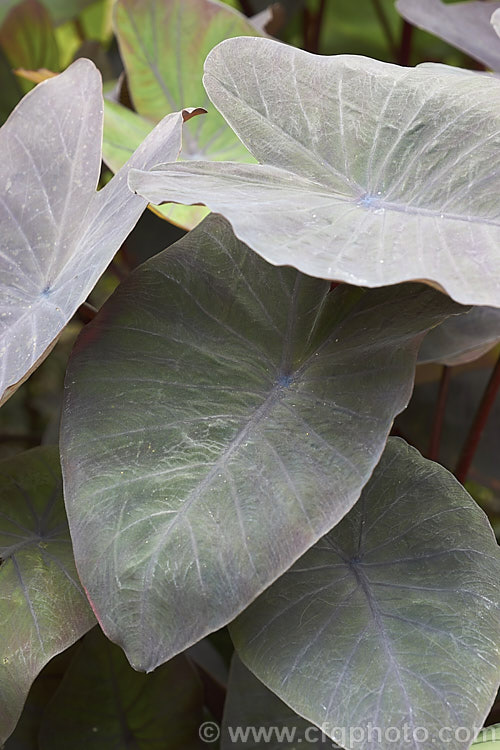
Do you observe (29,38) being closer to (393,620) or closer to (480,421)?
(480,421)

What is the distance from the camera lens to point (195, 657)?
85 cm

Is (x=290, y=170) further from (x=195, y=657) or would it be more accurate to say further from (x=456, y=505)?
(x=195, y=657)

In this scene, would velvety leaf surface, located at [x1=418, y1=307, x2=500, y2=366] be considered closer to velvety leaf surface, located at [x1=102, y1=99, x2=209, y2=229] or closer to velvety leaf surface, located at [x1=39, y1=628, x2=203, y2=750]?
velvety leaf surface, located at [x1=102, y1=99, x2=209, y2=229]

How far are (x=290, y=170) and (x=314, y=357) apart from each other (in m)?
0.14

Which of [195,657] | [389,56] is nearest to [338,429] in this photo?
[195,657]

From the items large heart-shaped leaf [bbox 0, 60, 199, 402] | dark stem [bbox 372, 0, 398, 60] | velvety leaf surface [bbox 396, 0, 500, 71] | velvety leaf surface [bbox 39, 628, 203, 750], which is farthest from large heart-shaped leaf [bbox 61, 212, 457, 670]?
dark stem [bbox 372, 0, 398, 60]

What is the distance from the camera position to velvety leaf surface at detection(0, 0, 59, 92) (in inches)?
49.0

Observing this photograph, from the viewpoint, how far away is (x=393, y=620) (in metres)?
0.54

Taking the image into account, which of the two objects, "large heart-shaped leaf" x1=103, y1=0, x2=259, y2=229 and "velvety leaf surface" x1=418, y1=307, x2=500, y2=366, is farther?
"large heart-shaped leaf" x1=103, y1=0, x2=259, y2=229

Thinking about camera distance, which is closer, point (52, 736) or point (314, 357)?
point (314, 357)

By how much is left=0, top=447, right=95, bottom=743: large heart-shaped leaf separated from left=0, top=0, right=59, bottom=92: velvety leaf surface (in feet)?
2.83

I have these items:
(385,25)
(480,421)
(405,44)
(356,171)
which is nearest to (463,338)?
(480,421)

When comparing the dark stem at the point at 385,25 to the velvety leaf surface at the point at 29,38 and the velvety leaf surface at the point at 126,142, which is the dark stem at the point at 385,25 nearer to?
the velvety leaf surface at the point at 29,38

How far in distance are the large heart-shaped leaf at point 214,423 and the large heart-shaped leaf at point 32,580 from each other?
106 millimetres
